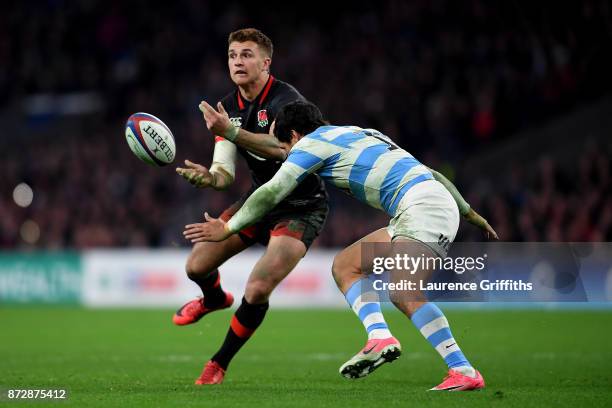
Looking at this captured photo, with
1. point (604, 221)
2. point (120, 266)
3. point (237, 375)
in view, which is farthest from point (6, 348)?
point (604, 221)

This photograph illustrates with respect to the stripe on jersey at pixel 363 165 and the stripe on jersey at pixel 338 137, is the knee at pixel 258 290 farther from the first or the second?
the stripe on jersey at pixel 338 137

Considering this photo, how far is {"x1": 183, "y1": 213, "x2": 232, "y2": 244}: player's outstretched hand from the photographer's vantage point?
6582mm

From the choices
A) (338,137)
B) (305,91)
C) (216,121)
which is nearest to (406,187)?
(338,137)

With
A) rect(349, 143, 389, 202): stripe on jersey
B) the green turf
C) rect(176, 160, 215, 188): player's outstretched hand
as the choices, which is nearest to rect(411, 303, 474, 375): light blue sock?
the green turf

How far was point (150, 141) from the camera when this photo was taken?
25.3 ft

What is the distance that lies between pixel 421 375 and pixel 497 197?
8.78 metres

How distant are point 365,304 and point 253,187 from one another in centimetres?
163

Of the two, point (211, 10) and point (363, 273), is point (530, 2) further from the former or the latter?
point (363, 273)

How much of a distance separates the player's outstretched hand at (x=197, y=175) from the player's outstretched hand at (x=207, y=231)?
69 centimetres

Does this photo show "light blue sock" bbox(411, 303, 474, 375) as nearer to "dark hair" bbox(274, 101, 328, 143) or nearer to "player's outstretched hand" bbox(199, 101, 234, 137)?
"dark hair" bbox(274, 101, 328, 143)

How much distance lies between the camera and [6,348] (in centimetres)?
1118

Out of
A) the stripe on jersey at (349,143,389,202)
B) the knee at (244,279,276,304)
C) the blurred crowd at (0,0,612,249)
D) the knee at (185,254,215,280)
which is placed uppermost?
the blurred crowd at (0,0,612,249)

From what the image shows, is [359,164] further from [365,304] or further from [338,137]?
[365,304]

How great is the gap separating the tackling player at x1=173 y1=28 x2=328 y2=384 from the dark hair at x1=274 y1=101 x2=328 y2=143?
17.4 inches
